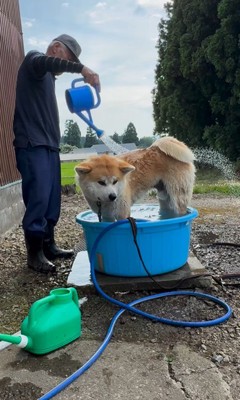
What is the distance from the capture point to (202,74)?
12.9m

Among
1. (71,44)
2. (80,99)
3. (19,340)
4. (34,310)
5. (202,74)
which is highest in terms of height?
(202,74)

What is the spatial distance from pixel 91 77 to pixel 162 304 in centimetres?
157

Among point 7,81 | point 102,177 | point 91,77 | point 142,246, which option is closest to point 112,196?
point 102,177

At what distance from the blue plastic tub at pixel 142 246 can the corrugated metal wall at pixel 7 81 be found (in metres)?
2.58

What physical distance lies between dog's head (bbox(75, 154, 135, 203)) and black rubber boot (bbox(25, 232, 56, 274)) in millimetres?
634

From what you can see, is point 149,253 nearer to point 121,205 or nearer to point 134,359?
point 121,205

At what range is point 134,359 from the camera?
179 cm

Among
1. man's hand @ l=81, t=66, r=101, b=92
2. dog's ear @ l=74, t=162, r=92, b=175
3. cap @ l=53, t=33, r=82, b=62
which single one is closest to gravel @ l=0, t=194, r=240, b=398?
dog's ear @ l=74, t=162, r=92, b=175

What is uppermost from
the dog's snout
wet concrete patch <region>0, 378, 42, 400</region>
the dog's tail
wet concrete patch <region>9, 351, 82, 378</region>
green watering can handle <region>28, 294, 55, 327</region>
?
the dog's tail

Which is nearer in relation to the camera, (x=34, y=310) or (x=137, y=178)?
(x=34, y=310)

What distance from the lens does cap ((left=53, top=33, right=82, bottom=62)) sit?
9.24 ft

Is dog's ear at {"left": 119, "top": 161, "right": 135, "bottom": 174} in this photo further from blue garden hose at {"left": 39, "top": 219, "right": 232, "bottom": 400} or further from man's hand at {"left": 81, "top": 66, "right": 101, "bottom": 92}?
man's hand at {"left": 81, "top": 66, "right": 101, "bottom": 92}

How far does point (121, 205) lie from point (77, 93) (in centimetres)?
87

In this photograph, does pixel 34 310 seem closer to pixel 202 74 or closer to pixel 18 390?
pixel 18 390
